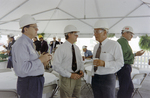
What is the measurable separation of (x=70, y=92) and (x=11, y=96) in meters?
0.94

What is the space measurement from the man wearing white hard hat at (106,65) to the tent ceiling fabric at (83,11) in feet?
14.3

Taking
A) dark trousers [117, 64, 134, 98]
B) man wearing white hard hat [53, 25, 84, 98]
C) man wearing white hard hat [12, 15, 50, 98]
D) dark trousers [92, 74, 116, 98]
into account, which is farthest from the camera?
dark trousers [117, 64, 134, 98]

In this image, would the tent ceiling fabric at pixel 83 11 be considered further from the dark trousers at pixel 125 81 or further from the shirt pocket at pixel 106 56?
the shirt pocket at pixel 106 56

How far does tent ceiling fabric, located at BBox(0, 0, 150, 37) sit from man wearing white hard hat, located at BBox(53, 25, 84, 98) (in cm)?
406

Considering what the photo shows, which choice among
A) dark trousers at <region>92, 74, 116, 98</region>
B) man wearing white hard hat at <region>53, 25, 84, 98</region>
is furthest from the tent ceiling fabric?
dark trousers at <region>92, 74, 116, 98</region>

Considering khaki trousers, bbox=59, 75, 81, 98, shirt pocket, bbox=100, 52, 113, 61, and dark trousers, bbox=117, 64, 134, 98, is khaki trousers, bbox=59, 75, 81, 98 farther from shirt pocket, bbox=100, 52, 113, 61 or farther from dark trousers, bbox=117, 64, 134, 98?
dark trousers, bbox=117, 64, 134, 98

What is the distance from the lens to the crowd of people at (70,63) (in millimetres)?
1509

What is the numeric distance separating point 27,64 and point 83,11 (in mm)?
6383

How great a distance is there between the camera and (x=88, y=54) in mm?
6922

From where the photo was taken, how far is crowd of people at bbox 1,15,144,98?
1509mm

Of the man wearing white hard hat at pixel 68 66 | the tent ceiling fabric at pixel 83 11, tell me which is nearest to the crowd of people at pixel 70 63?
the man wearing white hard hat at pixel 68 66

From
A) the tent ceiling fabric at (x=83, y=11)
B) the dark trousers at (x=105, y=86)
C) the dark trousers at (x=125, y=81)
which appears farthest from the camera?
the tent ceiling fabric at (x=83, y=11)

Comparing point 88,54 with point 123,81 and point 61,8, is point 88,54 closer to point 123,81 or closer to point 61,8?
point 61,8

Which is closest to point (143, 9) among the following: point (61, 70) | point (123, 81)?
point (123, 81)
